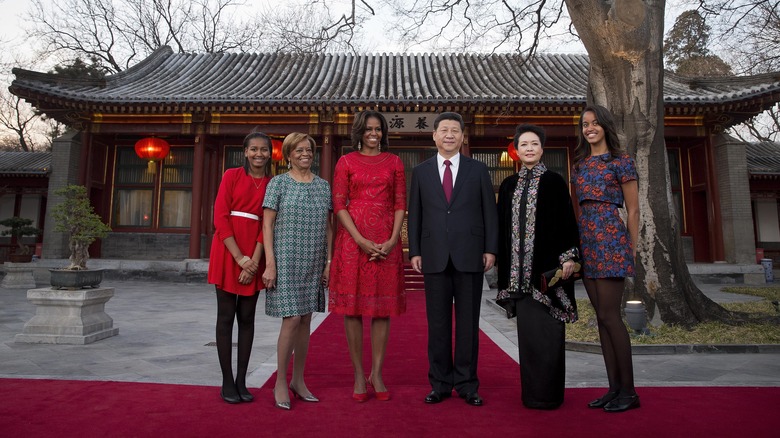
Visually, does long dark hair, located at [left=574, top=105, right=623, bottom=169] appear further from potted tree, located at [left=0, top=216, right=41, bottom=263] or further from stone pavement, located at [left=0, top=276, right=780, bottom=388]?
potted tree, located at [left=0, top=216, right=41, bottom=263]

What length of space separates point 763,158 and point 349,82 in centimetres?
1113

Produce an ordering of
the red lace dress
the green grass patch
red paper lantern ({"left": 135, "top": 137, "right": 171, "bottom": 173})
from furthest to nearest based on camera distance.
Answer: red paper lantern ({"left": 135, "top": 137, "right": 171, "bottom": 173}) → the green grass patch → the red lace dress

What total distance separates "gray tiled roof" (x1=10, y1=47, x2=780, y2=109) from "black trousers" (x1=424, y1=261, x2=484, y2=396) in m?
7.21

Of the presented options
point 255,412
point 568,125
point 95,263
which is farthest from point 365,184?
point 95,263

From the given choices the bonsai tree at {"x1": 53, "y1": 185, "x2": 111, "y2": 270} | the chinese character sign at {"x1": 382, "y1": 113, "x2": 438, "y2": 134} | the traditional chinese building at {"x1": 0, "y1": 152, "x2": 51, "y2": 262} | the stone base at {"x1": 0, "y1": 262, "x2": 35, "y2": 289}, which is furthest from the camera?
the traditional chinese building at {"x1": 0, "y1": 152, "x2": 51, "y2": 262}

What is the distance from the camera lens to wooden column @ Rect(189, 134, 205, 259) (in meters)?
9.87

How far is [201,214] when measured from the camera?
10.5 metres

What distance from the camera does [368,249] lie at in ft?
8.10

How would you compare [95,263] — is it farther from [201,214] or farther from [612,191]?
[612,191]

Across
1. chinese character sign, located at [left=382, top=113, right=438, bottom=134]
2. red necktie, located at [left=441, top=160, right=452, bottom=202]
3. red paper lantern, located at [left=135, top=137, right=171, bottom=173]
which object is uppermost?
chinese character sign, located at [left=382, top=113, right=438, bottom=134]

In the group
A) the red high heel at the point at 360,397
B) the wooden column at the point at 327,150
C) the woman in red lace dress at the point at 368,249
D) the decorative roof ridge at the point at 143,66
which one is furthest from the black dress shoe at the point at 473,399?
the decorative roof ridge at the point at 143,66

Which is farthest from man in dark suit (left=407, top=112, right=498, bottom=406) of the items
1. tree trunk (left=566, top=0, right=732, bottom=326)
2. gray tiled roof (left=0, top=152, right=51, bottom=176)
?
gray tiled roof (left=0, top=152, right=51, bottom=176)

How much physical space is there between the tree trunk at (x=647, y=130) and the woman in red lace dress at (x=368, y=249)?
10.6ft

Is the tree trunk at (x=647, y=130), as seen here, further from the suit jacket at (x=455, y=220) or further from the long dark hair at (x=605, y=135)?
the suit jacket at (x=455, y=220)
